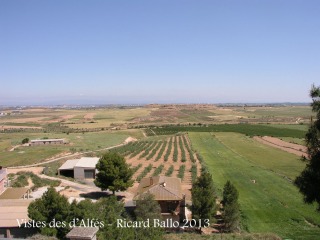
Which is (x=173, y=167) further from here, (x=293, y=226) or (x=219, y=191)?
(x=293, y=226)

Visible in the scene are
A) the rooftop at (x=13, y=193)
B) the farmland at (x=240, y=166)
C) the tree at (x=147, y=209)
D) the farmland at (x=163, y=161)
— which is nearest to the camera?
the tree at (x=147, y=209)

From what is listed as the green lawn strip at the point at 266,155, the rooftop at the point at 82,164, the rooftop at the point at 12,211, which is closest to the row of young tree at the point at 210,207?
the rooftop at the point at 12,211

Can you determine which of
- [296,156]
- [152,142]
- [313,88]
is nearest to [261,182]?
[296,156]

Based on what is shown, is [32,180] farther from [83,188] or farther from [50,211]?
[50,211]

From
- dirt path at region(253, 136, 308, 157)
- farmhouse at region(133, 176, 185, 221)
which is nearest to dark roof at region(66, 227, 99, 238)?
farmhouse at region(133, 176, 185, 221)

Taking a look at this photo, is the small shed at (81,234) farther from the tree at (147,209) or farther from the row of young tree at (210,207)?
the row of young tree at (210,207)

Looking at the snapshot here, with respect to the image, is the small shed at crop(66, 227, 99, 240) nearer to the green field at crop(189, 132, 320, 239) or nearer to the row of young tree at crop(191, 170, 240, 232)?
the row of young tree at crop(191, 170, 240, 232)
